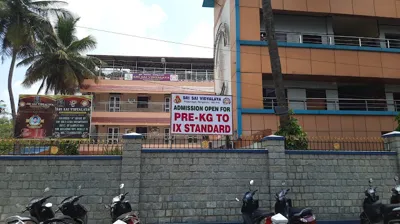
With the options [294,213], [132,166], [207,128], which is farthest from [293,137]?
[132,166]

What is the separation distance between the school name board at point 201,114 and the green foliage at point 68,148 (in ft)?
9.59

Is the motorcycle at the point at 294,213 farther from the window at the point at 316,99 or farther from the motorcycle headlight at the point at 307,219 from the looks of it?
the window at the point at 316,99

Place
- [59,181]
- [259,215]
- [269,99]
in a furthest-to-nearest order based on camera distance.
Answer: [269,99] → [59,181] → [259,215]

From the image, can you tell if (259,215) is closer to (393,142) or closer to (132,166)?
(132,166)

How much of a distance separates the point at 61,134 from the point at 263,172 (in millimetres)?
7981

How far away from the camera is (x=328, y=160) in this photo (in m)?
9.86

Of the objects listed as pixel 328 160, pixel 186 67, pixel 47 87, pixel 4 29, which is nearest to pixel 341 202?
pixel 328 160

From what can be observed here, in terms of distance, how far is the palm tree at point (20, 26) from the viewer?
21.2 metres

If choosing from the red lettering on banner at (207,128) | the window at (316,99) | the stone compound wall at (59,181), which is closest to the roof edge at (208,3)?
the window at (316,99)

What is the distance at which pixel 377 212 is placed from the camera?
25.6 feet

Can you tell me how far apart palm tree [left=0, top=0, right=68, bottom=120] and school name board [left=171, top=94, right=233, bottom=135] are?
52.1 ft

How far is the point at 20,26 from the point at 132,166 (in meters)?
17.6

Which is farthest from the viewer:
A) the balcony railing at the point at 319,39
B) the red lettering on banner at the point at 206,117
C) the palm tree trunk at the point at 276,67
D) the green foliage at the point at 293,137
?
the balcony railing at the point at 319,39

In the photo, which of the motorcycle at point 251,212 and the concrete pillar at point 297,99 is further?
the concrete pillar at point 297,99
